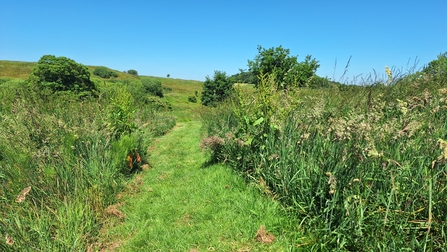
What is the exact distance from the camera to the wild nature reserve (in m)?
2.33

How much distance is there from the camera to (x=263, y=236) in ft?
9.40

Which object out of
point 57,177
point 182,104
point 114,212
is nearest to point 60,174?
point 57,177

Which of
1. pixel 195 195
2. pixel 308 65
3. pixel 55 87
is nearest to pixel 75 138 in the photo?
pixel 195 195

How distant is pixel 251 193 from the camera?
380 centimetres

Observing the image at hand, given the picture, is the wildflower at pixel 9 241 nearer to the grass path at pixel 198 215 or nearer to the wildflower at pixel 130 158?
the grass path at pixel 198 215

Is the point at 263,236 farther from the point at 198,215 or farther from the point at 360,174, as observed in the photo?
the point at 360,174

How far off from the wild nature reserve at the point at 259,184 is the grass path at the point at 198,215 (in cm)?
2

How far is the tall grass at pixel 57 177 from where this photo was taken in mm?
2920

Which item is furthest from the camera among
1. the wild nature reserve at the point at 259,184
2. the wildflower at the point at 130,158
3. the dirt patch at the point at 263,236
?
the wildflower at the point at 130,158

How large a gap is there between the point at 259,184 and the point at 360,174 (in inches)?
64.7

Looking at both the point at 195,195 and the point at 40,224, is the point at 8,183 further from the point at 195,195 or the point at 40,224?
the point at 195,195

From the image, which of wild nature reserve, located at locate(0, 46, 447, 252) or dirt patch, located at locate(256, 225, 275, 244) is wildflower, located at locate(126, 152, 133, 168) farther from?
dirt patch, located at locate(256, 225, 275, 244)

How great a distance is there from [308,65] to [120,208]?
28497mm

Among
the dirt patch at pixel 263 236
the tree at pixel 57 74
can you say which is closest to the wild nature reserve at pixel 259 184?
the dirt patch at pixel 263 236
